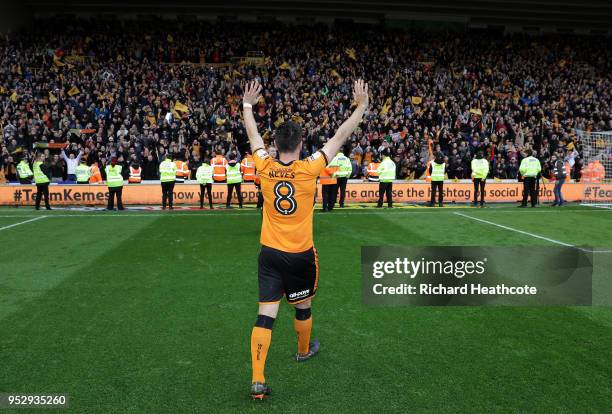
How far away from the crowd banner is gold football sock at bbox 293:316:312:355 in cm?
1596

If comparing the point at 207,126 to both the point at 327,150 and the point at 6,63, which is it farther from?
the point at 327,150

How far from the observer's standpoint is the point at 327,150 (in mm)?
4312

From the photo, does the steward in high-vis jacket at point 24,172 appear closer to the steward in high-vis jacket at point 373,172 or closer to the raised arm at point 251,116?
the steward in high-vis jacket at point 373,172

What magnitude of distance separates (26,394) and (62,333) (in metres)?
1.51

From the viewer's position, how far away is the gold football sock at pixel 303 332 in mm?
4816

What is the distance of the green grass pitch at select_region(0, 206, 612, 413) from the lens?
4.32 meters

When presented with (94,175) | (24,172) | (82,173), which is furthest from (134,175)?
(24,172)

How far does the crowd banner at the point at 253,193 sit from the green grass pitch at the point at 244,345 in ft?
33.7

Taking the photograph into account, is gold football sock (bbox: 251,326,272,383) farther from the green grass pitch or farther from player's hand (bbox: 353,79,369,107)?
player's hand (bbox: 353,79,369,107)

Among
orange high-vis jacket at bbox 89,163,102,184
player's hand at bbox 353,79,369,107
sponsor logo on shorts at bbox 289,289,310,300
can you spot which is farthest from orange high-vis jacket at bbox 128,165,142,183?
player's hand at bbox 353,79,369,107

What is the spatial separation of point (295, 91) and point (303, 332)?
25745 millimetres
